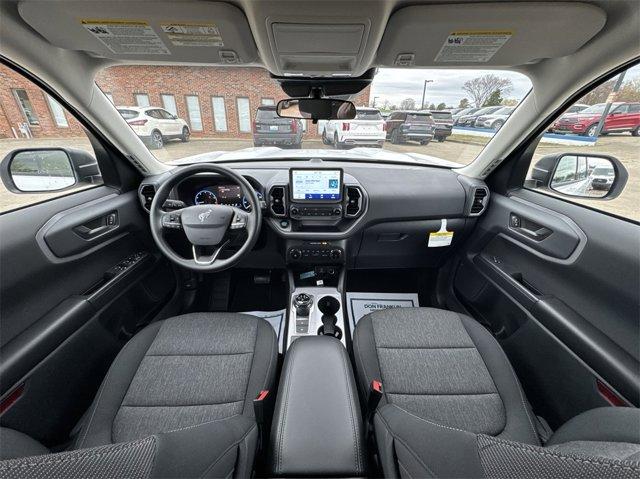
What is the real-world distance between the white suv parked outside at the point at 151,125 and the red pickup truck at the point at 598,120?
2.65 meters

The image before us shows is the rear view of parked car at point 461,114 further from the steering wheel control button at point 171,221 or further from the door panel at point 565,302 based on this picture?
the steering wheel control button at point 171,221

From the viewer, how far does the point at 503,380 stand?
115 centimetres

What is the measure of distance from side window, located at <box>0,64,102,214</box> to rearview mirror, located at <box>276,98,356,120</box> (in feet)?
4.11

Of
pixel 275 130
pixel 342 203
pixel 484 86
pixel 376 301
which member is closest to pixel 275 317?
pixel 376 301

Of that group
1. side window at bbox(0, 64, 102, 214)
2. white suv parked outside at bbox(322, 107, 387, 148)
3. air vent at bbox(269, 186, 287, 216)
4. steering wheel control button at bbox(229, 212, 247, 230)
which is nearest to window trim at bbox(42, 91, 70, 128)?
side window at bbox(0, 64, 102, 214)

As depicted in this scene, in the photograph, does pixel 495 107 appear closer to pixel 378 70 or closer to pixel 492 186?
pixel 492 186

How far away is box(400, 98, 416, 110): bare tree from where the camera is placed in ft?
7.64

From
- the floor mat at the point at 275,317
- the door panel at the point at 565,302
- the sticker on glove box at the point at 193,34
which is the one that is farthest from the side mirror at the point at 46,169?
the door panel at the point at 565,302

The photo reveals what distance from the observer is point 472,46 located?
1.23 metres

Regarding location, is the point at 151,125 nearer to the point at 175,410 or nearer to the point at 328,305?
the point at 328,305

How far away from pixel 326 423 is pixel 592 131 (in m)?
2.04

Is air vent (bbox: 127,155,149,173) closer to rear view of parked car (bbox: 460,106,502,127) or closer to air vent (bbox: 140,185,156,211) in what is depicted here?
air vent (bbox: 140,185,156,211)

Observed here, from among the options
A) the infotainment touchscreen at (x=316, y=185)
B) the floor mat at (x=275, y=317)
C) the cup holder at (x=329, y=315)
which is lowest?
the floor mat at (x=275, y=317)

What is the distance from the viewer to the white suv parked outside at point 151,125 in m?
1.81
